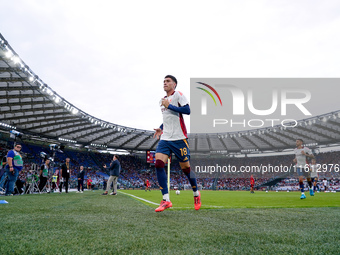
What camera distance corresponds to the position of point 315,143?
132 ft

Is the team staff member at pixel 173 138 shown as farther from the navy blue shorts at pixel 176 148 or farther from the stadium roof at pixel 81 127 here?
the stadium roof at pixel 81 127

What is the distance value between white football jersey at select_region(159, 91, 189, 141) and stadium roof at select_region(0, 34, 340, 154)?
15661 millimetres

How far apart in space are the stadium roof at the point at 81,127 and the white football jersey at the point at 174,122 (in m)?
15.7

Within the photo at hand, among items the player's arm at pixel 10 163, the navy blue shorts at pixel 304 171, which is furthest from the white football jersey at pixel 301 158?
the player's arm at pixel 10 163

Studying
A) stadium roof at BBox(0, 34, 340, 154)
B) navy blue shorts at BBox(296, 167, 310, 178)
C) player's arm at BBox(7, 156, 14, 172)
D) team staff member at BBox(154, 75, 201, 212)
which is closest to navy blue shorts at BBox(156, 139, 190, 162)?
team staff member at BBox(154, 75, 201, 212)

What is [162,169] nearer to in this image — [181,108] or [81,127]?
[181,108]

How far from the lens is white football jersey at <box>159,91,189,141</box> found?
13.9ft

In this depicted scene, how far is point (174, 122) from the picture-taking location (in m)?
4.32

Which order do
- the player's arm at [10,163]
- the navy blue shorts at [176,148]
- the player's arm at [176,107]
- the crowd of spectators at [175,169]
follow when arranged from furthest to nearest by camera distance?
1. the crowd of spectators at [175,169]
2. the player's arm at [10,163]
3. the navy blue shorts at [176,148]
4. the player's arm at [176,107]

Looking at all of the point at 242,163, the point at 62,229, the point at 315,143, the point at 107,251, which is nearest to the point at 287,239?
the point at 107,251

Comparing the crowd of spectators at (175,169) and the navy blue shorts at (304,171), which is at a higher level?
the navy blue shorts at (304,171)

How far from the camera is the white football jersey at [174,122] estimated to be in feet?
13.9

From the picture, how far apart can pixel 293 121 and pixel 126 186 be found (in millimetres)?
27867

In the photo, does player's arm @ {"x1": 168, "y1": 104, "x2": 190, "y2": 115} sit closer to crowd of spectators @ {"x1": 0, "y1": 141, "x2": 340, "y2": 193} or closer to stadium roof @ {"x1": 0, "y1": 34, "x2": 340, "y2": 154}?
stadium roof @ {"x1": 0, "y1": 34, "x2": 340, "y2": 154}
